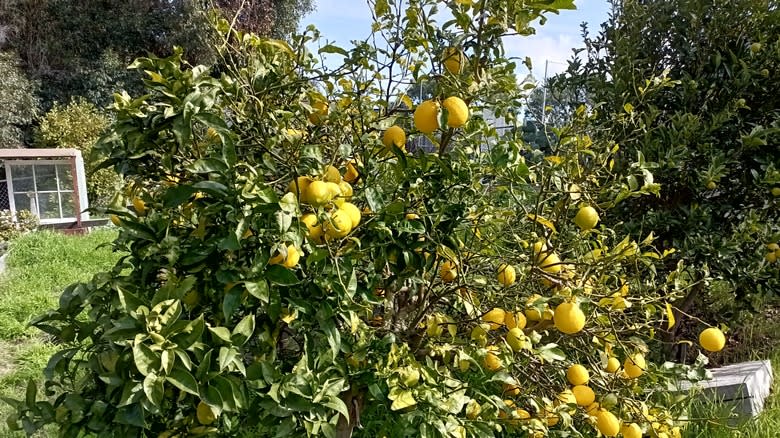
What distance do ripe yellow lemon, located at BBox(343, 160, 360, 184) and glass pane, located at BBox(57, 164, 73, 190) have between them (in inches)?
347

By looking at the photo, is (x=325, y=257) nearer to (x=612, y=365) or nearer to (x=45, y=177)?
(x=612, y=365)

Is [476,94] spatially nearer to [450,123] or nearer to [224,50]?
[450,123]

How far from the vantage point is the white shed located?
8148mm

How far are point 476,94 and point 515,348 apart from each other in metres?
0.54

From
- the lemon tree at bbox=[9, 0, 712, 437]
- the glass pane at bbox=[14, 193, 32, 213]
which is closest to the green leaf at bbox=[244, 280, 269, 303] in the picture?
the lemon tree at bbox=[9, 0, 712, 437]

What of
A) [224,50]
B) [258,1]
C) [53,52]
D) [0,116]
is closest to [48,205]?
[0,116]

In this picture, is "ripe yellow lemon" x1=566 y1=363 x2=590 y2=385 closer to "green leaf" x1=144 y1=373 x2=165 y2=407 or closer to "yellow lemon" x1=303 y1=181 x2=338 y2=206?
"yellow lemon" x1=303 y1=181 x2=338 y2=206

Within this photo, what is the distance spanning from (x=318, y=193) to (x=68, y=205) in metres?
9.12

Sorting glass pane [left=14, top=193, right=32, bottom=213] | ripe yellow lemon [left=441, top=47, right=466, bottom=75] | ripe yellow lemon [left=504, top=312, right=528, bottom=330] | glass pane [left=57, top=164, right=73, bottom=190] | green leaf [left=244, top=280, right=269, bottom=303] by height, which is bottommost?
ripe yellow lemon [left=504, top=312, right=528, bottom=330]

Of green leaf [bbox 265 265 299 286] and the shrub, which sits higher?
the shrub

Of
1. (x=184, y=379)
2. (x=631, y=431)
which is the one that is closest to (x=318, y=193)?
(x=184, y=379)

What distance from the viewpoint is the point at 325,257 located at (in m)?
0.96

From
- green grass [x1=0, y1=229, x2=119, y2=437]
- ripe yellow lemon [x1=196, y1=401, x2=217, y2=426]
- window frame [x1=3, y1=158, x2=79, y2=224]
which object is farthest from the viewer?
window frame [x1=3, y1=158, x2=79, y2=224]

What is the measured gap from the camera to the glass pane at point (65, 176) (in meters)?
8.55
